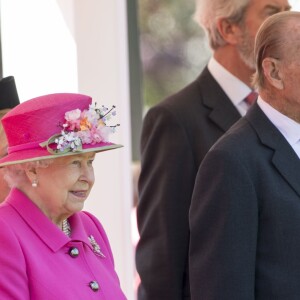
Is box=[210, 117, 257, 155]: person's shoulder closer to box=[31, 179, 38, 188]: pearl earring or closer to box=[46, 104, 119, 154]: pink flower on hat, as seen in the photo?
box=[46, 104, 119, 154]: pink flower on hat

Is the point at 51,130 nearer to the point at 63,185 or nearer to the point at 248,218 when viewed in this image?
the point at 63,185

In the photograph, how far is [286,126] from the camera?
3703mm

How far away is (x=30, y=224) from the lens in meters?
3.34

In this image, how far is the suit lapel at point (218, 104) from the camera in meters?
4.37

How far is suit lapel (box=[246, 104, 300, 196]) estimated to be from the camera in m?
3.61

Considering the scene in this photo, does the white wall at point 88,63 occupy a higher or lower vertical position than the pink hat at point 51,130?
lower

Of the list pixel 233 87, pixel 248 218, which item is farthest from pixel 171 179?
pixel 248 218

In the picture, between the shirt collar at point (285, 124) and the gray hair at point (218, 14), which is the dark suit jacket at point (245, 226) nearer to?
the shirt collar at point (285, 124)

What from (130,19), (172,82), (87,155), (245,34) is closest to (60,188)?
(87,155)

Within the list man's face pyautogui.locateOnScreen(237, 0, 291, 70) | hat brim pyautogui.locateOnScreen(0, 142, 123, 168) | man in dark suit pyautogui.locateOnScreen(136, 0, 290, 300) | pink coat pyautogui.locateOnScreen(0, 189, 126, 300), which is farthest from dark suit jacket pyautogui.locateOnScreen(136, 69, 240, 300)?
hat brim pyautogui.locateOnScreen(0, 142, 123, 168)

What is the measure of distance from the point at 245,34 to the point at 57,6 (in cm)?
98

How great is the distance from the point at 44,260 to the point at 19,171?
0.31m

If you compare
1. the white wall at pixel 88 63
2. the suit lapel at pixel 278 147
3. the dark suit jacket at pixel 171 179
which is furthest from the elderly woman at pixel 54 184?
the white wall at pixel 88 63

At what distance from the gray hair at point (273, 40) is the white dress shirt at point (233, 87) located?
0.68 metres
